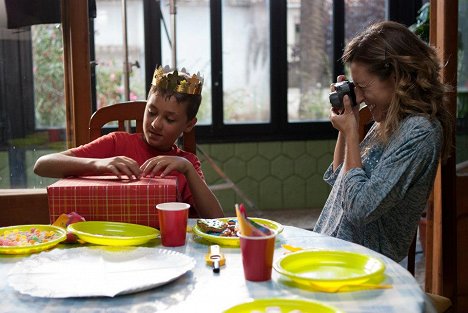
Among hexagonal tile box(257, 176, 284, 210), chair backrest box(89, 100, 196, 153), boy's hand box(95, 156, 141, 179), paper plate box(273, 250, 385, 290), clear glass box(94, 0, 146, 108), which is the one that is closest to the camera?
paper plate box(273, 250, 385, 290)

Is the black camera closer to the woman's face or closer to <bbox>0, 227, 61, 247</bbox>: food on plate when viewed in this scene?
the woman's face

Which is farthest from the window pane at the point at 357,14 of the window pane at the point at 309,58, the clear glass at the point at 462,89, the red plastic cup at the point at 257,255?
the red plastic cup at the point at 257,255

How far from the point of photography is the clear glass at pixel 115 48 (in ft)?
14.1

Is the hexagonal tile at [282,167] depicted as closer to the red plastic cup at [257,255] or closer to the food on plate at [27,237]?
the food on plate at [27,237]

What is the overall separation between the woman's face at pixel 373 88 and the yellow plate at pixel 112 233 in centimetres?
68

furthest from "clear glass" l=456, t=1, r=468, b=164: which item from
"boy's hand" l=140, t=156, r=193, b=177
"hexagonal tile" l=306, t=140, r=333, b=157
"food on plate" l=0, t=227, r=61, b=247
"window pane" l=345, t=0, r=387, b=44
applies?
"window pane" l=345, t=0, r=387, b=44

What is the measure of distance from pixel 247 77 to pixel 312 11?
683 millimetres

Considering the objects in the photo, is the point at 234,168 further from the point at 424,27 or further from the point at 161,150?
the point at 161,150

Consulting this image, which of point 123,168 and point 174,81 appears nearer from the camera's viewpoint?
point 123,168

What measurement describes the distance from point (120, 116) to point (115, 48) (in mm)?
2506

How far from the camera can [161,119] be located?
72.5 inches

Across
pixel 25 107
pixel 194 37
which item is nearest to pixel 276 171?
pixel 194 37

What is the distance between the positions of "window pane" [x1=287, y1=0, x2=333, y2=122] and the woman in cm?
294

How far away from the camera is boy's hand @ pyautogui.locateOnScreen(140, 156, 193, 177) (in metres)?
1.55
